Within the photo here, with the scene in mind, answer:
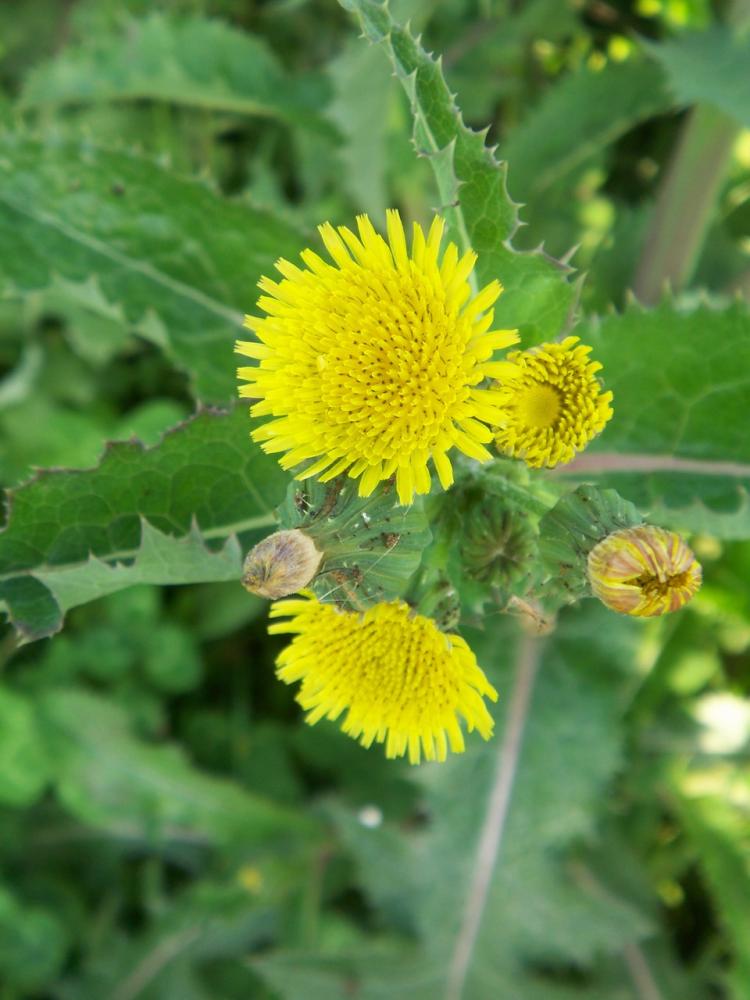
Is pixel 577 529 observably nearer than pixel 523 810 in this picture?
Yes

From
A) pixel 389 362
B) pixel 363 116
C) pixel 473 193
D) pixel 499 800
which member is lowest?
pixel 499 800

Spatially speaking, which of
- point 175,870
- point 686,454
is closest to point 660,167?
point 686,454

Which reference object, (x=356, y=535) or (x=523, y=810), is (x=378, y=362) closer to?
(x=356, y=535)

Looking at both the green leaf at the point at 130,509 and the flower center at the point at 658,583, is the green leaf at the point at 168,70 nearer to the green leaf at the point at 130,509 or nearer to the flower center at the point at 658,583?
the green leaf at the point at 130,509

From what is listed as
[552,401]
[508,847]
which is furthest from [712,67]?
[508,847]

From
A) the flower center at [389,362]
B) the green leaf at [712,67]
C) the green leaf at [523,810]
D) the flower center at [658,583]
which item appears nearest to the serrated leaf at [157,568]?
the flower center at [389,362]

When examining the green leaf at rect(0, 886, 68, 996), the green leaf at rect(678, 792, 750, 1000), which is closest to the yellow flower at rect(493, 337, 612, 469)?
the green leaf at rect(678, 792, 750, 1000)

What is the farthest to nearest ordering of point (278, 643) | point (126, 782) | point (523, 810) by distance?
point (278, 643) → point (126, 782) → point (523, 810)
